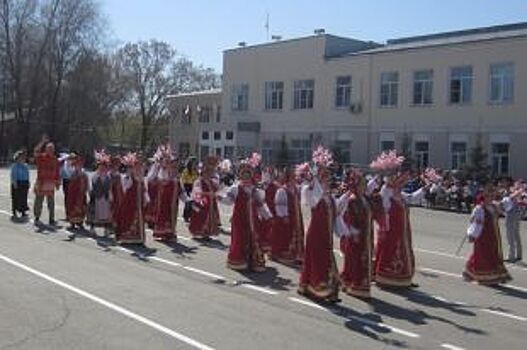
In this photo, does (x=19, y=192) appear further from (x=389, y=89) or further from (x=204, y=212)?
(x=389, y=89)

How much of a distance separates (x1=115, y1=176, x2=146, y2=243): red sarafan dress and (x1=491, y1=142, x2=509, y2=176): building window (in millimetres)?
32614

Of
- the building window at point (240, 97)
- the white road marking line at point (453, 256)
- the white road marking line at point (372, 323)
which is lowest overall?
the white road marking line at point (453, 256)

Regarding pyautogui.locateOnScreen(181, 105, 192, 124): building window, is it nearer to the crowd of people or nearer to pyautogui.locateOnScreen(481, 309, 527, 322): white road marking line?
the crowd of people

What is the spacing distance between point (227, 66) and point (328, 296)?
58766mm

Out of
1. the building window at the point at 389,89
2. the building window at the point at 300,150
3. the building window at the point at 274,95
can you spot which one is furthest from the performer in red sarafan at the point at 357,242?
the building window at the point at 274,95

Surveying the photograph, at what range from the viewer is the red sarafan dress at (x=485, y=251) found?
46.9 ft

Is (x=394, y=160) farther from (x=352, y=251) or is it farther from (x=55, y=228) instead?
(x=55, y=228)

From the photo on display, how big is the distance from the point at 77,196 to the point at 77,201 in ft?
0.38

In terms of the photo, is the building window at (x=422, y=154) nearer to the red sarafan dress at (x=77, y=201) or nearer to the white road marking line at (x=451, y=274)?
the red sarafan dress at (x=77, y=201)

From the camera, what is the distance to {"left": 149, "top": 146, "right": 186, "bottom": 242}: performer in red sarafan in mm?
19000

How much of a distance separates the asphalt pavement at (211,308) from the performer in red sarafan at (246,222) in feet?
0.87

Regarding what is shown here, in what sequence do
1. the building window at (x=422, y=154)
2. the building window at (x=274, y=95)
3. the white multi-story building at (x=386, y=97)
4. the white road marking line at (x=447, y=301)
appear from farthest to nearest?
the building window at (x=274, y=95)
the building window at (x=422, y=154)
the white multi-story building at (x=386, y=97)
the white road marking line at (x=447, y=301)

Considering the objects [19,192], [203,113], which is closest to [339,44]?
[203,113]

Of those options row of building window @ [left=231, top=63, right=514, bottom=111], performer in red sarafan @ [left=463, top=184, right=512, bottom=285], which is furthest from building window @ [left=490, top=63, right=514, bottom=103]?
performer in red sarafan @ [left=463, top=184, right=512, bottom=285]
